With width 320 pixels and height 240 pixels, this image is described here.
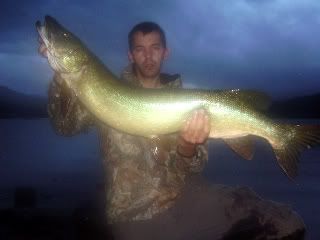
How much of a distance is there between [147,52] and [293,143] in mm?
2194

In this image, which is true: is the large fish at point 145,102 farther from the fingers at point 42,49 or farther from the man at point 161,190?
the man at point 161,190

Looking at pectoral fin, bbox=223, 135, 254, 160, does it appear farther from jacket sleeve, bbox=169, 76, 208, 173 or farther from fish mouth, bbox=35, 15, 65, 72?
fish mouth, bbox=35, 15, 65, 72

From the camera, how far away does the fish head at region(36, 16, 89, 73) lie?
4469 millimetres

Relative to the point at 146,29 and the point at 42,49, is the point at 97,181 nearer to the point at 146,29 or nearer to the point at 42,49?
the point at 146,29

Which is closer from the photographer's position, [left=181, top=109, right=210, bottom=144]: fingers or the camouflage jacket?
[left=181, top=109, right=210, bottom=144]: fingers

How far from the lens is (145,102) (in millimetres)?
4520

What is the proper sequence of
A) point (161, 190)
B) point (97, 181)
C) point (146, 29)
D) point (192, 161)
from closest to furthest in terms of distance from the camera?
point (161, 190), point (192, 161), point (146, 29), point (97, 181)

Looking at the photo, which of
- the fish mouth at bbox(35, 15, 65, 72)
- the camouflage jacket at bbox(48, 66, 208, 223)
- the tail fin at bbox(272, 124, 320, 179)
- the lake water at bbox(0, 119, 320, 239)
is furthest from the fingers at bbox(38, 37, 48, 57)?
the lake water at bbox(0, 119, 320, 239)

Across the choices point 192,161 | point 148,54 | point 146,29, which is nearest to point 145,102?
point 148,54

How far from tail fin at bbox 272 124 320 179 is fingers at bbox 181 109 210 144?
34.3 inches

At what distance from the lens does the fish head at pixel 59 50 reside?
4.47 metres

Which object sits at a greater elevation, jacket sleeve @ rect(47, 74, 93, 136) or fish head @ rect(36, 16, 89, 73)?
fish head @ rect(36, 16, 89, 73)

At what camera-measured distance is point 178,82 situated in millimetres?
5992

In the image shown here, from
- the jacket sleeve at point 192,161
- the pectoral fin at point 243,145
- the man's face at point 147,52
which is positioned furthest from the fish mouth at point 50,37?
the pectoral fin at point 243,145
